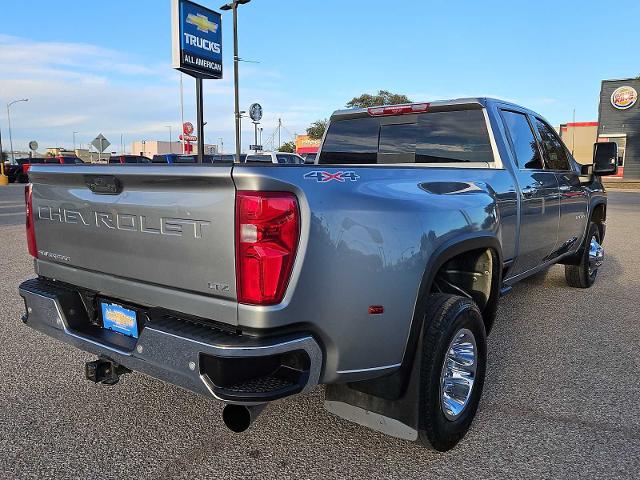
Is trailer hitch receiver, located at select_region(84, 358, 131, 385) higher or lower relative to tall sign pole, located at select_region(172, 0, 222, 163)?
lower

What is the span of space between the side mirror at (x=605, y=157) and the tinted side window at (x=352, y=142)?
98.3 inches

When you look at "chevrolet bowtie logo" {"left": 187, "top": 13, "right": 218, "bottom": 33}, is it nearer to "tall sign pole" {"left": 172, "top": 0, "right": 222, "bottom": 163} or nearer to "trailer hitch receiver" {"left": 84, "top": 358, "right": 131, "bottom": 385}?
"tall sign pole" {"left": 172, "top": 0, "right": 222, "bottom": 163}

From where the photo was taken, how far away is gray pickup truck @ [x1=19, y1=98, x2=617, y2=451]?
82.1 inches

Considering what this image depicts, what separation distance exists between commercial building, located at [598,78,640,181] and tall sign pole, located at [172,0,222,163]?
105 feet

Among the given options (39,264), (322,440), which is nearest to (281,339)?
(322,440)

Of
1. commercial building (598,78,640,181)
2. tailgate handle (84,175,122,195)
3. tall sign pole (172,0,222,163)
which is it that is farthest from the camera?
commercial building (598,78,640,181)

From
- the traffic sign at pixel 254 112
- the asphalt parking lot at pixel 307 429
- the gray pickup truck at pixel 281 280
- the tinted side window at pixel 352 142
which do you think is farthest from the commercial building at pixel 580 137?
the gray pickup truck at pixel 281 280

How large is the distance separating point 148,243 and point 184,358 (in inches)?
22.7

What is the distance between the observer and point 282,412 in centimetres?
324

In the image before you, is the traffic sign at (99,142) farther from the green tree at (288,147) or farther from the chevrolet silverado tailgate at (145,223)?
the green tree at (288,147)

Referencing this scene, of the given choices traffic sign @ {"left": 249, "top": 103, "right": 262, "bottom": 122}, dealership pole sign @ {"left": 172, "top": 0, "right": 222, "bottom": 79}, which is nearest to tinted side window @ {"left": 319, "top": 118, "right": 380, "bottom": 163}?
dealership pole sign @ {"left": 172, "top": 0, "right": 222, "bottom": 79}

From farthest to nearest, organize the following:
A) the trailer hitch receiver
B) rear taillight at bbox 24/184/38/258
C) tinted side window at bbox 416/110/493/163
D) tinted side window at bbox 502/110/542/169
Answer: tinted side window at bbox 502/110/542/169 → tinted side window at bbox 416/110/493/163 → rear taillight at bbox 24/184/38/258 → the trailer hitch receiver

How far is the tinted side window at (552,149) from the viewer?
15.9 feet

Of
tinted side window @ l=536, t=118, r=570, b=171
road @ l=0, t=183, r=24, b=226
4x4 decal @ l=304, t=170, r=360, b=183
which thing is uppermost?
tinted side window @ l=536, t=118, r=570, b=171
